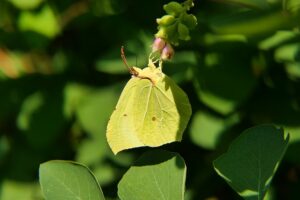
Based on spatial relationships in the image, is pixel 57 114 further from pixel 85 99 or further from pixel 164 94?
pixel 164 94

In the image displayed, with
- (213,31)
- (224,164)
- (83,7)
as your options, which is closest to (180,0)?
(213,31)

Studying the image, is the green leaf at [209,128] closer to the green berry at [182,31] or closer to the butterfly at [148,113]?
the butterfly at [148,113]

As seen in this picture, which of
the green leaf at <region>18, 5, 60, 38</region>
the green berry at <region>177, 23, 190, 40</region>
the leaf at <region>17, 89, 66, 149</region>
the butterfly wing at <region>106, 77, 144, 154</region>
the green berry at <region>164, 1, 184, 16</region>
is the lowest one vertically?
the leaf at <region>17, 89, 66, 149</region>

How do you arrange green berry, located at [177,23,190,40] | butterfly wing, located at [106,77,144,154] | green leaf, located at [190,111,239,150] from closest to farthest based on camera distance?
1. green berry, located at [177,23,190,40]
2. butterfly wing, located at [106,77,144,154]
3. green leaf, located at [190,111,239,150]

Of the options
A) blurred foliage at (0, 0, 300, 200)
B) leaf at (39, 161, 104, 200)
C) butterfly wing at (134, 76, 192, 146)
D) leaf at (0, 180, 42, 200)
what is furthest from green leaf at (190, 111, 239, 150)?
leaf at (0, 180, 42, 200)

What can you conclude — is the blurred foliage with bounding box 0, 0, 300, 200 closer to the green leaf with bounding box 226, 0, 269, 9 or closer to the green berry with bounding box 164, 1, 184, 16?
the green leaf with bounding box 226, 0, 269, 9

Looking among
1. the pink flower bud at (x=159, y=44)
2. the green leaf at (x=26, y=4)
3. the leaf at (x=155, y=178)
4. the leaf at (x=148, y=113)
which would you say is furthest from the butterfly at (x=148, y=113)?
the green leaf at (x=26, y=4)
